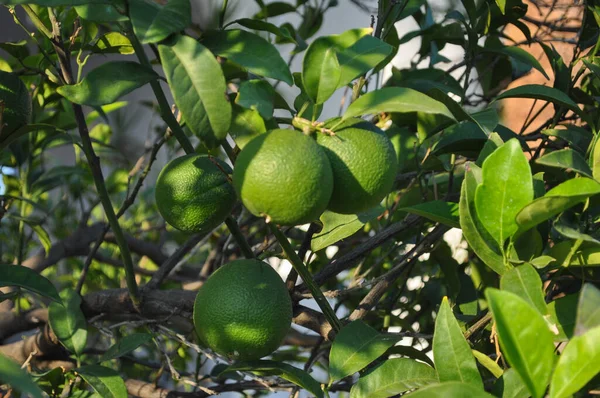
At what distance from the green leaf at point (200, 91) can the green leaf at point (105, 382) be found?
40 centimetres

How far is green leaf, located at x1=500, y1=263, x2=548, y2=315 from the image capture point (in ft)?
1.95

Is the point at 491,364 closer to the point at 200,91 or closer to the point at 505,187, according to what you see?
the point at 505,187

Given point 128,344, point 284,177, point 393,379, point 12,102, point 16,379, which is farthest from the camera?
point 128,344

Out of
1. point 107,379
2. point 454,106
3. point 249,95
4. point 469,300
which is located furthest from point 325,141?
point 469,300

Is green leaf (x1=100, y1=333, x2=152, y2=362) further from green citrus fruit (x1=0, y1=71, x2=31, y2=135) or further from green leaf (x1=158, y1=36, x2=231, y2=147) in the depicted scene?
green leaf (x1=158, y1=36, x2=231, y2=147)

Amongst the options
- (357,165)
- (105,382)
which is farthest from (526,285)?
(105,382)

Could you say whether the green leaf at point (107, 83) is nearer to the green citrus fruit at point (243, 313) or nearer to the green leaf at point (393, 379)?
the green citrus fruit at point (243, 313)

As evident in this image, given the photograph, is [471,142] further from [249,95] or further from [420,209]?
[249,95]

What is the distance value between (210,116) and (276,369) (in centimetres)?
29

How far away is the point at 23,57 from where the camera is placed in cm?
114

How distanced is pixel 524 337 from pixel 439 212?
0.22 meters

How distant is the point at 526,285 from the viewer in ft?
1.96

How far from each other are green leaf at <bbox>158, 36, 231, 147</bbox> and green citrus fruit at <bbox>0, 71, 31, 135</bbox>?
0.34 meters

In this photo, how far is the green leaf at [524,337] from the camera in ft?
1.58
